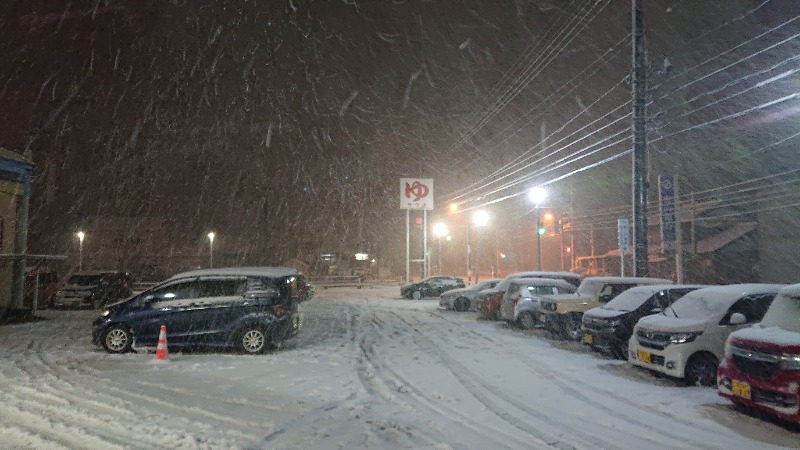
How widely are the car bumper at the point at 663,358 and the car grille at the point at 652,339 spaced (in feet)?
0.19

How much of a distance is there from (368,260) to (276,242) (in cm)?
1330

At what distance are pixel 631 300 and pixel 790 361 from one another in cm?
581

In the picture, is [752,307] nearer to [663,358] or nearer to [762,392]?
[663,358]

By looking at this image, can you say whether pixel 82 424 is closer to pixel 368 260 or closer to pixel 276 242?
pixel 368 260

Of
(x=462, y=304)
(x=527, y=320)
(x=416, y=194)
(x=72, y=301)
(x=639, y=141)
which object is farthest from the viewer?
(x=416, y=194)

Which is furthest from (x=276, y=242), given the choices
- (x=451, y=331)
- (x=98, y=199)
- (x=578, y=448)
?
(x=578, y=448)

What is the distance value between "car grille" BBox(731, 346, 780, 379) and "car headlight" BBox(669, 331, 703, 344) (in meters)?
1.67

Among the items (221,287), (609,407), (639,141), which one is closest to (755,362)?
(609,407)

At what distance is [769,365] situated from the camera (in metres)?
6.93

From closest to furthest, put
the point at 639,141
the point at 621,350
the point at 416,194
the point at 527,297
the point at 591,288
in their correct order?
the point at 621,350 < the point at 591,288 < the point at 639,141 < the point at 527,297 < the point at 416,194

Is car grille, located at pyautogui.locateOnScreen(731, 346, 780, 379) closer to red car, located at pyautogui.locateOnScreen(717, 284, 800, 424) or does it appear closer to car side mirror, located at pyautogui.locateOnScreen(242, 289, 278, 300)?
red car, located at pyautogui.locateOnScreen(717, 284, 800, 424)

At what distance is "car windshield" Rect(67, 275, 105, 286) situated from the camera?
2566cm

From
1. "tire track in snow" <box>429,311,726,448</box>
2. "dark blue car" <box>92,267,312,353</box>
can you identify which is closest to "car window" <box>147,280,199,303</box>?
"dark blue car" <box>92,267,312,353</box>

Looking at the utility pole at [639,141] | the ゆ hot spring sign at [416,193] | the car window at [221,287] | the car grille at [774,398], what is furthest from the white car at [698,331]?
the ゆ hot spring sign at [416,193]
